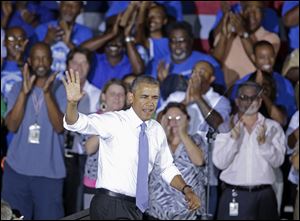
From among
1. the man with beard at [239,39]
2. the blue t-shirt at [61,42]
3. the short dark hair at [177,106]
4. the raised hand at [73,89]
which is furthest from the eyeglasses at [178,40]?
the raised hand at [73,89]

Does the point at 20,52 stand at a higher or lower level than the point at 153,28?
lower

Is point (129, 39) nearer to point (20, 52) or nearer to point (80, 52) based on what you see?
point (80, 52)

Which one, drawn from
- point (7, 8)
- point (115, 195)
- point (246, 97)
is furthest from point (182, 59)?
point (115, 195)

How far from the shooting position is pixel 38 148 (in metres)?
6.74

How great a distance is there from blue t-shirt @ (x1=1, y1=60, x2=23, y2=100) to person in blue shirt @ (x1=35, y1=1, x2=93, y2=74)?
1.15ft

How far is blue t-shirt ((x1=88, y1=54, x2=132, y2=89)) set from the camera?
24.7ft

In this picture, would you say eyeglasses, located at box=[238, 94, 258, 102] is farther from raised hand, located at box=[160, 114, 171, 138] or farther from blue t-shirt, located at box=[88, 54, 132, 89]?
blue t-shirt, located at box=[88, 54, 132, 89]

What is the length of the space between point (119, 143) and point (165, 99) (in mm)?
3210

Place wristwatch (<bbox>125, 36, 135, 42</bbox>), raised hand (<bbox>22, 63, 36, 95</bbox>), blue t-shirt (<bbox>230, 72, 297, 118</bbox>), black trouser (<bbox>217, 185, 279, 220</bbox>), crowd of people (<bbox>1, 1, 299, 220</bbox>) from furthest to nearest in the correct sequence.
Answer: wristwatch (<bbox>125, 36, 135, 42</bbox>) → blue t-shirt (<bbox>230, 72, 297, 118</bbox>) → raised hand (<bbox>22, 63, 36, 95</bbox>) → black trouser (<bbox>217, 185, 279, 220</bbox>) → crowd of people (<bbox>1, 1, 299, 220</bbox>)

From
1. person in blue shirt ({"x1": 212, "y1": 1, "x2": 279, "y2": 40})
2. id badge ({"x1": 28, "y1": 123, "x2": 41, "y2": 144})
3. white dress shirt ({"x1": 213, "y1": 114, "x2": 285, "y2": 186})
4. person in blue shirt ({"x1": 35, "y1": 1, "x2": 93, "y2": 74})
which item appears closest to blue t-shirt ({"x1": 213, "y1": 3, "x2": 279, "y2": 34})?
person in blue shirt ({"x1": 212, "y1": 1, "x2": 279, "y2": 40})

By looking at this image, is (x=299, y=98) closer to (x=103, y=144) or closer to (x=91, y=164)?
(x=91, y=164)

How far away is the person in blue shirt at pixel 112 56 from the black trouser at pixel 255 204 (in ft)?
5.62

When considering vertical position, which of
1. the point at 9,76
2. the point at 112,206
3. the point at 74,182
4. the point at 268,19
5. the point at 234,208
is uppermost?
the point at 268,19

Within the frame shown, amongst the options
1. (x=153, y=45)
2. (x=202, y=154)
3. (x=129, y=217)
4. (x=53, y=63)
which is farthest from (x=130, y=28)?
(x=129, y=217)
